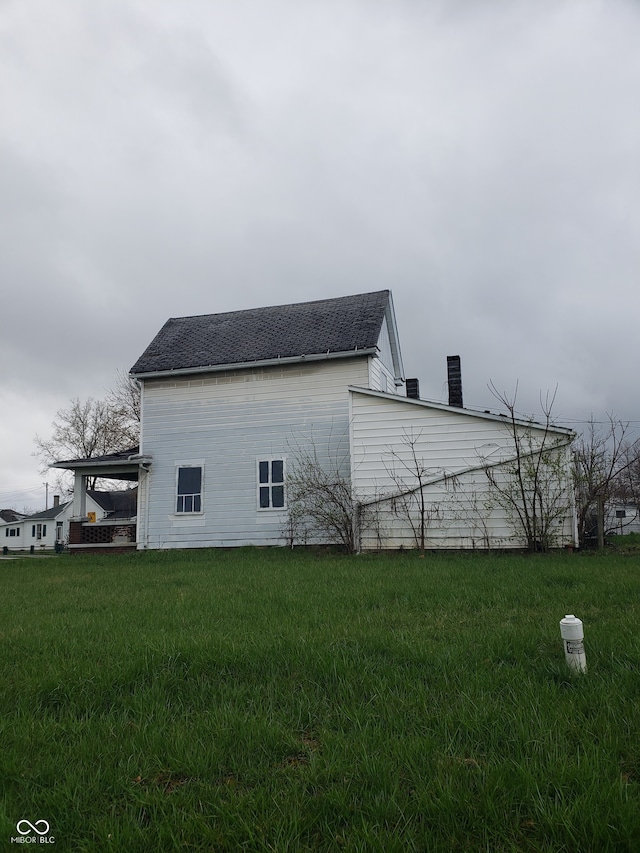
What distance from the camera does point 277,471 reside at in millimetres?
16797

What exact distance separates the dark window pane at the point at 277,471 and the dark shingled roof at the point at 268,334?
2945mm

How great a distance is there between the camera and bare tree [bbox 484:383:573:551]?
12.5 metres

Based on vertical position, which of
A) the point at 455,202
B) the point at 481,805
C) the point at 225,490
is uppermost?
the point at 455,202

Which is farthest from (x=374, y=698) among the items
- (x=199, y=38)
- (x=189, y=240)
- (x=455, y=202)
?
(x=189, y=240)

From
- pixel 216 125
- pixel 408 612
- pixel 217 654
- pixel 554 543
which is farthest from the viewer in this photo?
pixel 216 125

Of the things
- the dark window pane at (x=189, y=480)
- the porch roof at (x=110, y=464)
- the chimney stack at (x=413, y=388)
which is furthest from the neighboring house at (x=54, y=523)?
the chimney stack at (x=413, y=388)

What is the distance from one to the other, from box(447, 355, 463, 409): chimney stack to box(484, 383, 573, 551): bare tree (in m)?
3.77

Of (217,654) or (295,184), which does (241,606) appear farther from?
(295,184)

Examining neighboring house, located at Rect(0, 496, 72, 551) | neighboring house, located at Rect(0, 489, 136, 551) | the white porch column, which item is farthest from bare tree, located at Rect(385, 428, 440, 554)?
neighboring house, located at Rect(0, 496, 72, 551)

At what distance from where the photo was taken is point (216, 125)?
14.2 m

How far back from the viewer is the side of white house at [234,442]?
16516mm

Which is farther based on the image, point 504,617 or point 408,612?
point 408,612

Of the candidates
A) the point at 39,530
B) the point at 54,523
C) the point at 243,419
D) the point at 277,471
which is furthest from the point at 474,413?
the point at 39,530

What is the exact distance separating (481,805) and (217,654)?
245 centimetres
